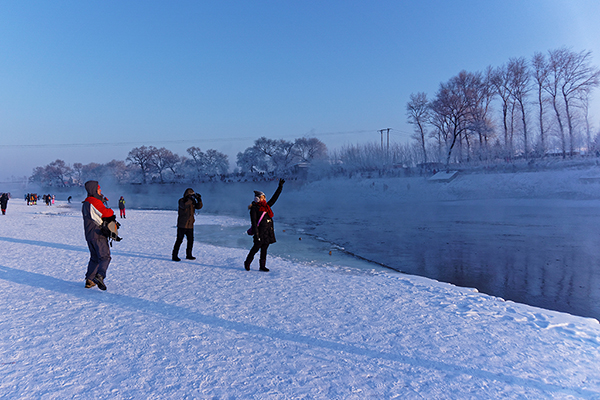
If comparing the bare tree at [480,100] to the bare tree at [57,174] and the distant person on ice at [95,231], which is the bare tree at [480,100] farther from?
the bare tree at [57,174]

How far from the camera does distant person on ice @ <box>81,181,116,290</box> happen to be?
5.20 metres

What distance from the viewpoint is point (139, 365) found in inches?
121

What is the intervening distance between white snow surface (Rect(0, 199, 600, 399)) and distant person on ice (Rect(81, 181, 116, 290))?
324 mm

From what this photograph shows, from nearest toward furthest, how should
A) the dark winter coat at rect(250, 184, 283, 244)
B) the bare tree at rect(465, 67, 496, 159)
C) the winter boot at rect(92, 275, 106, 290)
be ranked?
the winter boot at rect(92, 275, 106, 290), the dark winter coat at rect(250, 184, 283, 244), the bare tree at rect(465, 67, 496, 159)

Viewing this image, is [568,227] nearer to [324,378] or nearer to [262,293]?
[262,293]

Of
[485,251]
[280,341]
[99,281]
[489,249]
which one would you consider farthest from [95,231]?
[489,249]

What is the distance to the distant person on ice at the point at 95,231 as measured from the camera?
5195mm

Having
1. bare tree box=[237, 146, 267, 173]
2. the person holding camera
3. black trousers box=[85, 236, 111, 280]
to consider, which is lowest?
black trousers box=[85, 236, 111, 280]

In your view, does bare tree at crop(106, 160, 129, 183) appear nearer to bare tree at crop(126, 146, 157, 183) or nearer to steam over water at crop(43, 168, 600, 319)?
bare tree at crop(126, 146, 157, 183)

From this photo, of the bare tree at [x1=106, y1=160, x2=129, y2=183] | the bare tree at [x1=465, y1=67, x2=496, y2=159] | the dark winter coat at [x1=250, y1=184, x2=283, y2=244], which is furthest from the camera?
the bare tree at [x1=106, y1=160, x2=129, y2=183]

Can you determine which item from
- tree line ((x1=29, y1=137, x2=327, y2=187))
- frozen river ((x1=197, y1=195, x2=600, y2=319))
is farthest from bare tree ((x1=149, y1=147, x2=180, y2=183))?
frozen river ((x1=197, y1=195, x2=600, y2=319))

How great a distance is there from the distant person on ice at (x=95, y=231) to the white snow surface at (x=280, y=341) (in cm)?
32

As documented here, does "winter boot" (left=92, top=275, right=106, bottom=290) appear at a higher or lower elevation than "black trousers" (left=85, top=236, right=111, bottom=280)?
lower

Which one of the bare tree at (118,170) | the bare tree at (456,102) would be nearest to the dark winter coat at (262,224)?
the bare tree at (456,102)
